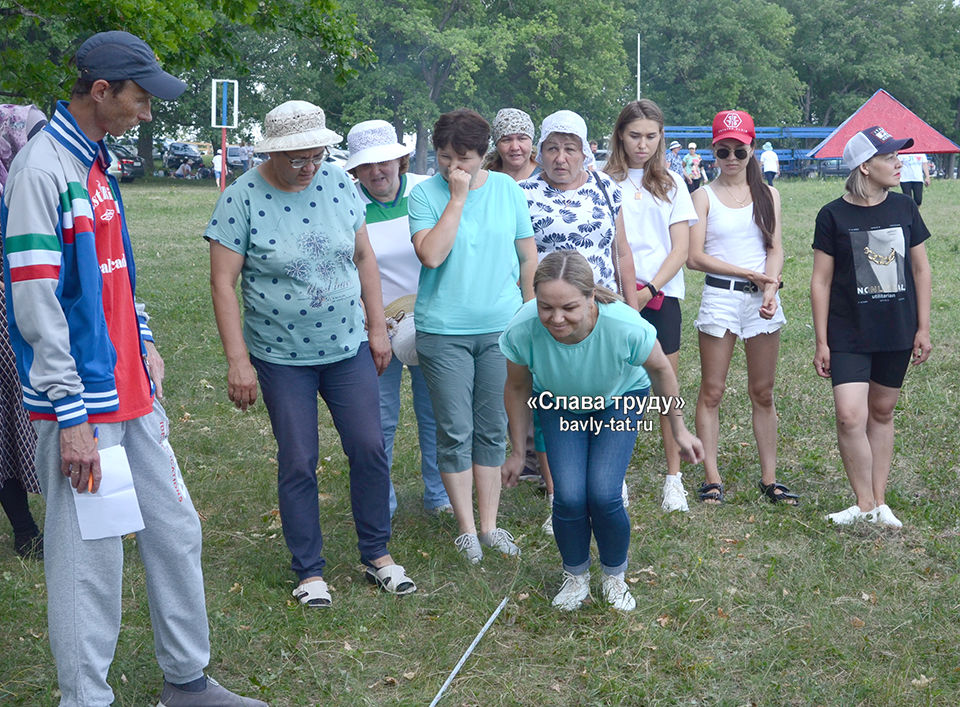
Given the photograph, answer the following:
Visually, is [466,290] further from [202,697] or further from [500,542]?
[202,697]

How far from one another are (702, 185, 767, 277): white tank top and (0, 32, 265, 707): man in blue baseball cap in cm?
326

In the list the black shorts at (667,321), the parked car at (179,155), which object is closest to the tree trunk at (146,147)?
the parked car at (179,155)

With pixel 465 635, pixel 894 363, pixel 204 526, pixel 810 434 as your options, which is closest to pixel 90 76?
pixel 465 635

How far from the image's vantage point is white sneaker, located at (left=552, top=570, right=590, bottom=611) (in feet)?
15.1

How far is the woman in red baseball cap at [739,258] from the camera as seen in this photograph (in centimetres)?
581

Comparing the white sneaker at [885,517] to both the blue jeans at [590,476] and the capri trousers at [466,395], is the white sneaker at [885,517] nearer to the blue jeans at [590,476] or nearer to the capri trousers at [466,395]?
the blue jeans at [590,476]

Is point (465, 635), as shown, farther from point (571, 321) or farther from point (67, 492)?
point (67, 492)

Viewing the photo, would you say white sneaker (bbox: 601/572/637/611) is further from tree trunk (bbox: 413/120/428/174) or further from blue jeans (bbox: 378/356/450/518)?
tree trunk (bbox: 413/120/428/174)

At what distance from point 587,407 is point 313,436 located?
1.14 meters

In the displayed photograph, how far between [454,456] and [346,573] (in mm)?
722

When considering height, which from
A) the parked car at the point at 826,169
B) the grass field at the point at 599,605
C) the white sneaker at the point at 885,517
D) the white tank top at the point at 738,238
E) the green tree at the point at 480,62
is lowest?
the grass field at the point at 599,605

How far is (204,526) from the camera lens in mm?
5707

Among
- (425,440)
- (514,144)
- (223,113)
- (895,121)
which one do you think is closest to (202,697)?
(425,440)

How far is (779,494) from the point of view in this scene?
19.5ft
